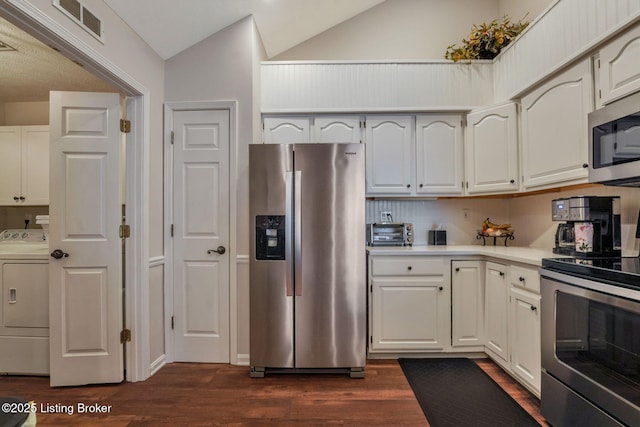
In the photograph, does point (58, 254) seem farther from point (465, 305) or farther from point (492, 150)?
point (492, 150)

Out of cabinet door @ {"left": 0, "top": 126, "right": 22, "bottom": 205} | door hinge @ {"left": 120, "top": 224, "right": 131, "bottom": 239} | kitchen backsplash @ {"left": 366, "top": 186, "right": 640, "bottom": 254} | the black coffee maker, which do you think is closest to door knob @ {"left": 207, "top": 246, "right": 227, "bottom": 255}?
door hinge @ {"left": 120, "top": 224, "right": 131, "bottom": 239}

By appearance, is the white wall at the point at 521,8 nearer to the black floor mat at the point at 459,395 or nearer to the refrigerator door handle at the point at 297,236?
the refrigerator door handle at the point at 297,236

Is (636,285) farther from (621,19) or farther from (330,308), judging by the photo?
(330,308)

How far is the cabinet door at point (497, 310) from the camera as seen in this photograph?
2.33 m

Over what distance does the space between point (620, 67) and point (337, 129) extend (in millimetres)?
1947

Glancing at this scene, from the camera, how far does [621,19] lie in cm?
166

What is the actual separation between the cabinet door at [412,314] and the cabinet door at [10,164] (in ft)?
11.9

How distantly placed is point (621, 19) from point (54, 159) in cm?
361

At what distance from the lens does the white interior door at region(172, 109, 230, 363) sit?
8.75 ft

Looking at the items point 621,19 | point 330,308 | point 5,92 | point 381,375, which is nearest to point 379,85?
point 621,19

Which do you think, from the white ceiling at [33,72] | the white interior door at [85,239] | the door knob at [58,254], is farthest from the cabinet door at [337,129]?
the door knob at [58,254]

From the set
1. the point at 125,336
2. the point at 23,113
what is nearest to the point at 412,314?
the point at 125,336

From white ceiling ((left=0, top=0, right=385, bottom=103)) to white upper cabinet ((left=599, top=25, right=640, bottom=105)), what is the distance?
2276 mm

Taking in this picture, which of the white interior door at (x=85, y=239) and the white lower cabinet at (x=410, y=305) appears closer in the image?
the white interior door at (x=85, y=239)
